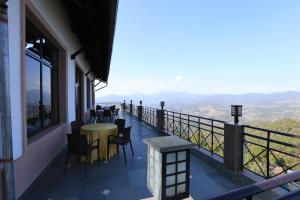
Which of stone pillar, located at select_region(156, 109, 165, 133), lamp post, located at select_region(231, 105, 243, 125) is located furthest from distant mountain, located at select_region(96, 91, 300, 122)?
stone pillar, located at select_region(156, 109, 165, 133)

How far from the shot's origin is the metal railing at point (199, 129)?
14.2 ft

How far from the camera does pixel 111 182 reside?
326cm

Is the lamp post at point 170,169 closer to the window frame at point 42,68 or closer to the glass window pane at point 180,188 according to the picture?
the glass window pane at point 180,188

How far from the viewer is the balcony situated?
2.84 m

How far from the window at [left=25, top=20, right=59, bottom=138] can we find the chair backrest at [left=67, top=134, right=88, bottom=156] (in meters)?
0.69

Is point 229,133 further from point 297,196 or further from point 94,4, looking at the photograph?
point 94,4

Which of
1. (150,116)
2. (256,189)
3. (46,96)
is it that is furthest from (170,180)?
(150,116)

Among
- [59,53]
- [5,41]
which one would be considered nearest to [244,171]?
[5,41]

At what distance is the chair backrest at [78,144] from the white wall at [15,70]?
1067 mm

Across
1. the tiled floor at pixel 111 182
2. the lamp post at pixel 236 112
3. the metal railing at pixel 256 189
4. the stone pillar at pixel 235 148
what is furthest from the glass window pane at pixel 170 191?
the lamp post at pixel 236 112

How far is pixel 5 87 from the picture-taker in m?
1.84

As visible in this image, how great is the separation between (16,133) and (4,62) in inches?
43.5

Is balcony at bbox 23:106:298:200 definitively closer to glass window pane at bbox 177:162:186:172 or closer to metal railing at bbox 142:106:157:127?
glass window pane at bbox 177:162:186:172

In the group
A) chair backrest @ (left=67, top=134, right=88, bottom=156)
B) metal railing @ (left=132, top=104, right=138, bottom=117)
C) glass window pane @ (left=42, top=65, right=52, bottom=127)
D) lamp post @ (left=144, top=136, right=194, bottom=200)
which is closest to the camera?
lamp post @ (left=144, top=136, right=194, bottom=200)
